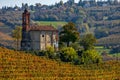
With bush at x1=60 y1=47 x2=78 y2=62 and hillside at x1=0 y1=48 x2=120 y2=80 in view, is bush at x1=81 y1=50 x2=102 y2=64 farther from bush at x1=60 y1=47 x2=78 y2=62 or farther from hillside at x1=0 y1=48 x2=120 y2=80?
hillside at x1=0 y1=48 x2=120 y2=80

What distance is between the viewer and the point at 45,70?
184 ft

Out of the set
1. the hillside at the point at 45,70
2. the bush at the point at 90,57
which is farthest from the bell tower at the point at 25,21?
the hillside at the point at 45,70

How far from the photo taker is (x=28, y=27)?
305ft

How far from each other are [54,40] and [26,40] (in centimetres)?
558

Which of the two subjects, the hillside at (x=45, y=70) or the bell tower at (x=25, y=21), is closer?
the hillside at (x=45, y=70)

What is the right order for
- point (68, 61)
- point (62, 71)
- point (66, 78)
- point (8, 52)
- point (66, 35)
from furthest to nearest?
point (66, 35)
point (68, 61)
point (8, 52)
point (62, 71)
point (66, 78)

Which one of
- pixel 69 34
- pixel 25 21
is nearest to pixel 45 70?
pixel 69 34

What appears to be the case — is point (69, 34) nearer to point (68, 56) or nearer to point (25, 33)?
point (68, 56)

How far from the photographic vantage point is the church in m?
90.2

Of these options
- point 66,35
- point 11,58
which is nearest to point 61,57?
point 66,35

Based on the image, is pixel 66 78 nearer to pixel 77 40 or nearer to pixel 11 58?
pixel 11 58

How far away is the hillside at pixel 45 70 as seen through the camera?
5272 centimetres

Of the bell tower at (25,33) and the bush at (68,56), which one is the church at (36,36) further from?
the bush at (68,56)

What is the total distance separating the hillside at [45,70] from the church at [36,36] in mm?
26017
